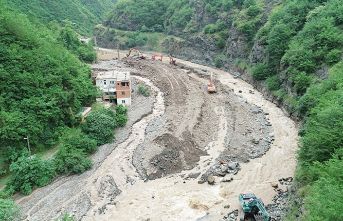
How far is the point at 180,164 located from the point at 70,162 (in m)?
13.4

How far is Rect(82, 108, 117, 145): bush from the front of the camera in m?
53.5

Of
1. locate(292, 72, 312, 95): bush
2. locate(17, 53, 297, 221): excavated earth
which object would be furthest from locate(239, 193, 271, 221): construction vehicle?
locate(292, 72, 312, 95): bush

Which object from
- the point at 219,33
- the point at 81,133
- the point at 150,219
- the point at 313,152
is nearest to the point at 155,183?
the point at 150,219

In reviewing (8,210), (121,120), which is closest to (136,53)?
(121,120)

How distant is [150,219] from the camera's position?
3834cm

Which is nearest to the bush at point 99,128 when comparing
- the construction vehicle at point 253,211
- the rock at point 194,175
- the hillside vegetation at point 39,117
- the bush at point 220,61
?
the hillside vegetation at point 39,117

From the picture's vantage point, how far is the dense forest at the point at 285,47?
32.6 meters

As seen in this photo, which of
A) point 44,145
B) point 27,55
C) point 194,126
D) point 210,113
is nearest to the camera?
point 44,145

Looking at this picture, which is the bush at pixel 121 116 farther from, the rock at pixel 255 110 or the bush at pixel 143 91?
the rock at pixel 255 110

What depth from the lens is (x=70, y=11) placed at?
479 ft

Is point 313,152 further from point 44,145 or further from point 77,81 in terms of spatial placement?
point 77,81

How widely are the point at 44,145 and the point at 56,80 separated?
10.7 metres

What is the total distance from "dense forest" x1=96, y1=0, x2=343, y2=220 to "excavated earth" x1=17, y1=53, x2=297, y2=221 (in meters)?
5.61

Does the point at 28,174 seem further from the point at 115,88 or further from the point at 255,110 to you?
the point at 255,110
